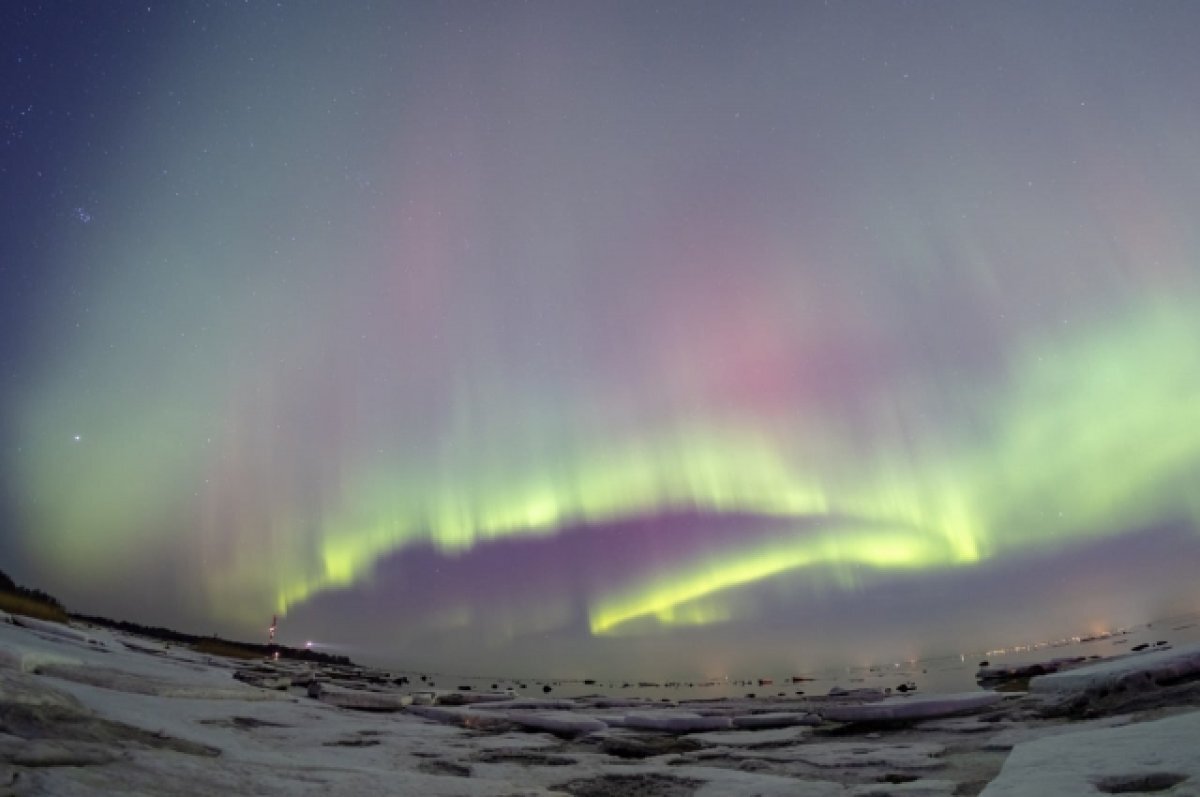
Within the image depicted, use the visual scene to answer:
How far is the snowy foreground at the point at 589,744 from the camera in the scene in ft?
15.8

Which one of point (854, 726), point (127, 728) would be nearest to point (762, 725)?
point (854, 726)

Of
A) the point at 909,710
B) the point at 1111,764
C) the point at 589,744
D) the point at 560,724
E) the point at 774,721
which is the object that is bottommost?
the point at 774,721

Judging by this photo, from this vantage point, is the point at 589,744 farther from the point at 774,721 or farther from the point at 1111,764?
the point at 1111,764

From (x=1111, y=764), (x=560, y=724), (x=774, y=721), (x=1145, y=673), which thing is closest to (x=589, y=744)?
(x=560, y=724)

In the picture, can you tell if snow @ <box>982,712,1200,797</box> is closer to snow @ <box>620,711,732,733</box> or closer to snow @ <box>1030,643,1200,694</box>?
snow @ <box>1030,643,1200,694</box>

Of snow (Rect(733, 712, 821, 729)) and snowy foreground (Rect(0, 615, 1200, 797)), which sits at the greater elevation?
snowy foreground (Rect(0, 615, 1200, 797))

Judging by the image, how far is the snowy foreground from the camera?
482 cm

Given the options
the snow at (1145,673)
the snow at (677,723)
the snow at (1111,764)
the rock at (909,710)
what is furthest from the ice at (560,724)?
the snow at (1145,673)

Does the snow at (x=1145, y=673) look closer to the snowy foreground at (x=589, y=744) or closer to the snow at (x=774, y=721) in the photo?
the snowy foreground at (x=589, y=744)

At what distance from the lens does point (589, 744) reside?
38.1 feet

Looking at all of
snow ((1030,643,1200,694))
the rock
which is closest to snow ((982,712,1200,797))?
snow ((1030,643,1200,694))

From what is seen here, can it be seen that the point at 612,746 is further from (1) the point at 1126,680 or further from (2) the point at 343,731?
(1) the point at 1126,680

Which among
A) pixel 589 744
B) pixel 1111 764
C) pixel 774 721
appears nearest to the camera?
pixel 1111 764

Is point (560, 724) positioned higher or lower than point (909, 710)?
higher
